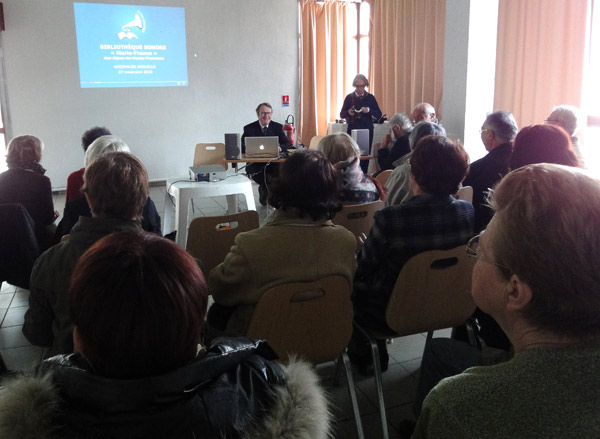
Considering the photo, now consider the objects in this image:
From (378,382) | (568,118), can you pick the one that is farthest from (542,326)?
(568,118)

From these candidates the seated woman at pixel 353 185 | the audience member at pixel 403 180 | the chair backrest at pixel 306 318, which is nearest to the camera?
the chair backrest at pixel 306 318

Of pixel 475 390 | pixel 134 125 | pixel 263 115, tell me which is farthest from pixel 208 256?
pixel 134 125

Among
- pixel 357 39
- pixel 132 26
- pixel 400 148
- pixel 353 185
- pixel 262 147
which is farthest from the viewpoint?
pixel 357 39

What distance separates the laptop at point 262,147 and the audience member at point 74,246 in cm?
363

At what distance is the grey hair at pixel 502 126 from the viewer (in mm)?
3350

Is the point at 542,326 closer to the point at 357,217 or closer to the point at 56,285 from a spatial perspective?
the point at 56,285

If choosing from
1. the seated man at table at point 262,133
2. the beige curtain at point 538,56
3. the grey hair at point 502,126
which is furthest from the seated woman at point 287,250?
the seated man at table at point 262,133

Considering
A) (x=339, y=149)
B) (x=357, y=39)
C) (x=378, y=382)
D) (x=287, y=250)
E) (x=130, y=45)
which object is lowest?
(x=378, y=382)

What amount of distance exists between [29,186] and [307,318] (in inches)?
89.6

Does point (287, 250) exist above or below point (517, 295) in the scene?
below

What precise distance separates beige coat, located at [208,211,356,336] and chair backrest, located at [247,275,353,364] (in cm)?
8

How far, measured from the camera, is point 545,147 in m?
2.36

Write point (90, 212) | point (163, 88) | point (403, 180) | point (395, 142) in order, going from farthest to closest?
point (163, 88)
point (395, 142)
point (403, 180)
point (90, 212)

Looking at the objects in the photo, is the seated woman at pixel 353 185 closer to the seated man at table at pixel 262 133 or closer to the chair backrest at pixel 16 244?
the chair backrest at pixel 16 244
